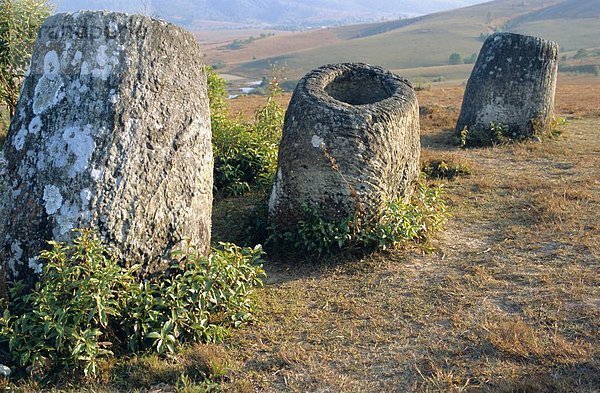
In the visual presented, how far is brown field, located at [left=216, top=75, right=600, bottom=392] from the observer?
4211 millimetres

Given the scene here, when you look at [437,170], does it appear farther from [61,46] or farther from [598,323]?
[61,46]

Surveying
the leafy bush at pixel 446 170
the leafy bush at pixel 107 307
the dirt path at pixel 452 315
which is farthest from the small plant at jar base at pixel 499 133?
the leafy bush at pixel 107 307

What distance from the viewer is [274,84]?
29.9 feet

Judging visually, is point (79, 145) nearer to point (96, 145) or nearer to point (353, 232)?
point (96, 145)

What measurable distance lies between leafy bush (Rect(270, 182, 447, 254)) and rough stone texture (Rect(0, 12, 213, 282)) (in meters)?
1.67

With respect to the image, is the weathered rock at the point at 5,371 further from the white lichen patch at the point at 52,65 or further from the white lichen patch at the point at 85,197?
the white lichen patch at the point at 52,65

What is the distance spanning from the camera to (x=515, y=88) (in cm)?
1190

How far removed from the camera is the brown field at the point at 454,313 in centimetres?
421

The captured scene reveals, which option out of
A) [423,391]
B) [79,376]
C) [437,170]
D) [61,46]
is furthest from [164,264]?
[437,170]

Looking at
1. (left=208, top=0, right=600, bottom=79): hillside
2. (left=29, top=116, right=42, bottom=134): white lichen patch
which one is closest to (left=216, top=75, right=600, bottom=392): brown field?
(left=29, top=116, right=42, bottom=134): white lichen patch

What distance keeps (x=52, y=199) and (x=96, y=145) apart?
1.73 ft

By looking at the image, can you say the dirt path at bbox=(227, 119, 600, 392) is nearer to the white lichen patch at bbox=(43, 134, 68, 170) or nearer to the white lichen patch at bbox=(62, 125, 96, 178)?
the white lichen patch at bbox=(62, 125, 96, 178)

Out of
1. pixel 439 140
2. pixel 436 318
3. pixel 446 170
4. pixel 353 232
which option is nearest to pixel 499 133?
pixel 439 140

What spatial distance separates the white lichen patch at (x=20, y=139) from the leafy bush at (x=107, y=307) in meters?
0.88
